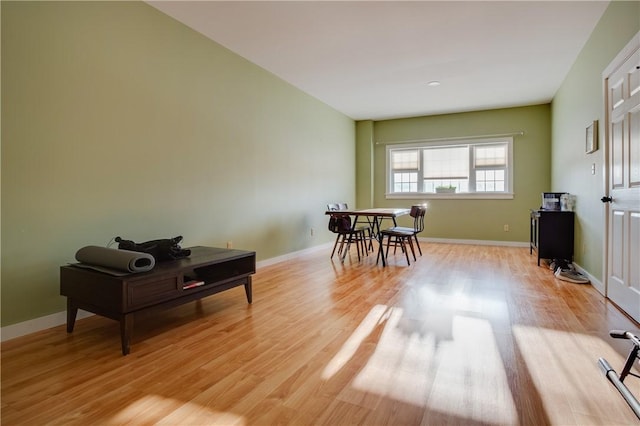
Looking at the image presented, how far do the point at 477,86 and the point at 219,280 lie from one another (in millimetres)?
4655

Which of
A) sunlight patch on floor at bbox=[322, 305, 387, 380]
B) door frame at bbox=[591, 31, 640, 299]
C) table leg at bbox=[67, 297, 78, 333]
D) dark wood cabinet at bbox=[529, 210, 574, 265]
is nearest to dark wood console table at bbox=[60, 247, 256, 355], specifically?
table leg at bbox=[67, 297, 78, 333]

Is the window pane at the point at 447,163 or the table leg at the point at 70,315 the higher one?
the window pane at the point at 447,163

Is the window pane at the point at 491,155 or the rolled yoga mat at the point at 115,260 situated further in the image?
the window pane at the point at 491,155

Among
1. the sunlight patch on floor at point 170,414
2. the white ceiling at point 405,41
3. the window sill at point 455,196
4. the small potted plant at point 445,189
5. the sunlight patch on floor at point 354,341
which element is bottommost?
the sunlight patch on floor at point 170,414

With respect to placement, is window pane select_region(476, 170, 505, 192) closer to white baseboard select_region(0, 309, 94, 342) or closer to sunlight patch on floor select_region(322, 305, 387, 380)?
sunlight patch on floor select_region(322, 305, 387, 380)

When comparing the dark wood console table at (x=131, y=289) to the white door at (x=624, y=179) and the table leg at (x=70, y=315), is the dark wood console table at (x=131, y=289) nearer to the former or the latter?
the table leg at (x=70, y=315)

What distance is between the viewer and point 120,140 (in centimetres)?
278

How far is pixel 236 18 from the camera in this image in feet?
10.6

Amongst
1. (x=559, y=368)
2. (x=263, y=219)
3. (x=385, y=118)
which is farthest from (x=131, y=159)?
(x=385, y=118)

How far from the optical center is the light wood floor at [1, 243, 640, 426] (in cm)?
143

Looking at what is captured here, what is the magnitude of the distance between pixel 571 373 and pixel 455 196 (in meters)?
5.32

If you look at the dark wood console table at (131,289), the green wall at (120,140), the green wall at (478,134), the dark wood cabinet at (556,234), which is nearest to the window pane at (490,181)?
the green wall at (478,134)

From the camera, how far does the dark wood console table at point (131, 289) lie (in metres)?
1.99

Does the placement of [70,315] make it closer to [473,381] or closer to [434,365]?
[434,365]
